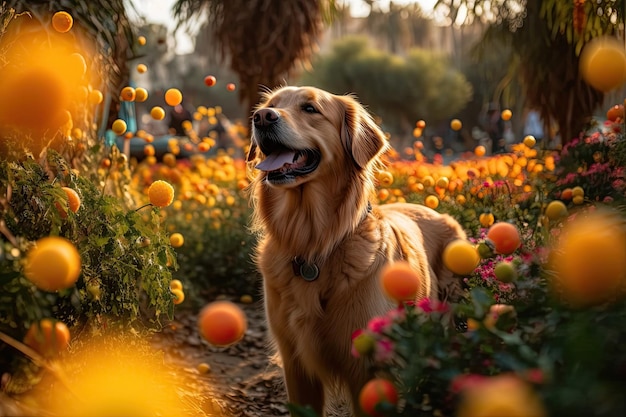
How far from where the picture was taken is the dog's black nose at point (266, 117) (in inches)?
114

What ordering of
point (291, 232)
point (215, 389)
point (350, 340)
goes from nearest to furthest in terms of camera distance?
point (350, 340) < point (291, 232) < point (215, 389)

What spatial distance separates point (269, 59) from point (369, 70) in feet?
55.9

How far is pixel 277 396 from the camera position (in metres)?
3.69

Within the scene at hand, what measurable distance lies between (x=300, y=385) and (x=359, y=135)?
1.30 m

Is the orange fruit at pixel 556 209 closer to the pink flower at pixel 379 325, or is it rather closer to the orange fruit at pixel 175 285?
the pink flower at pixel 379 325

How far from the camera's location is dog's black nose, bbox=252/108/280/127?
9.48 ft

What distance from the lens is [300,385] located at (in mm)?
2916

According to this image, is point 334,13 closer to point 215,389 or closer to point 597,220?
point 215,389

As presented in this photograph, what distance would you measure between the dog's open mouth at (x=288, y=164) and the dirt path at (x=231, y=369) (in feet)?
4.04

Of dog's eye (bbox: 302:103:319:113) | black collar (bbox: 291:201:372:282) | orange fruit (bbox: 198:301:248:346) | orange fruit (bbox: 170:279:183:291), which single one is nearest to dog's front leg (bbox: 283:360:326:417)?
black collar (bbox: 291:201:372:282)

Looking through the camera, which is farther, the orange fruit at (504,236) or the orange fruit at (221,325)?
the orange fruit at (504,236)

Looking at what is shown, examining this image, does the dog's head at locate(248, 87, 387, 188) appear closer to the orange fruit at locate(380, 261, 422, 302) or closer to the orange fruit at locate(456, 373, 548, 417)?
the orange fruit at locate(380, 261, 422, 302)

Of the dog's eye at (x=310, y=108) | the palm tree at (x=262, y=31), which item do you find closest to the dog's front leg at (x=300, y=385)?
the dog's eye at (x=310, y=108)

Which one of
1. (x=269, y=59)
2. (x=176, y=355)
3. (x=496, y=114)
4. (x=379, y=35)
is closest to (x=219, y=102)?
(x=379, y=35)
